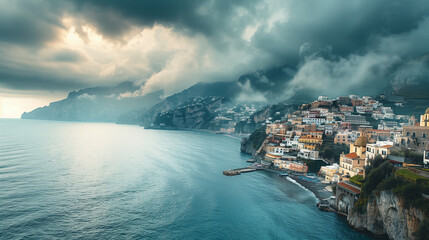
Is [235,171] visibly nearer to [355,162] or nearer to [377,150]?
[355,162]

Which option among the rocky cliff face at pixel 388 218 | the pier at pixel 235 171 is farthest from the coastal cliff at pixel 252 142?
the rocky cliff face at pixel 388 218

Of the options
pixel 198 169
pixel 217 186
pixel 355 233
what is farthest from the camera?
pixel 198 169

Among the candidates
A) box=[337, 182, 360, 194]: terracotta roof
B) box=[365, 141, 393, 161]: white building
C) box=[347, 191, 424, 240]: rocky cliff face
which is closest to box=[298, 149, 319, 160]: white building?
box=[365, 141, 393, 161]: white building

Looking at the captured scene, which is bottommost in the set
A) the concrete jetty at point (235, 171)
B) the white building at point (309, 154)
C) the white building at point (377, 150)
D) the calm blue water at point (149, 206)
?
the calm blue water at point (149, 206)

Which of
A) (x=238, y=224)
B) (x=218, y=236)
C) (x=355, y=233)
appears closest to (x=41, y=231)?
(x=218, y=236)

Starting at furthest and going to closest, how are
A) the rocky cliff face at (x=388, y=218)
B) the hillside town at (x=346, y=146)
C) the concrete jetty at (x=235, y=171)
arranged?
the concrete jetty at (x=235, y=171), the hillside town at (x=346, y=146), the rocky cliff face at (x=388, y=218)

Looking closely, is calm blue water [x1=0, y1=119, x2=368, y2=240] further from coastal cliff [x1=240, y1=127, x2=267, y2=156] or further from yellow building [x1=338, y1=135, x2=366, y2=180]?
coastal cliff [x1=240, y1=127, x2=267, y2=156]

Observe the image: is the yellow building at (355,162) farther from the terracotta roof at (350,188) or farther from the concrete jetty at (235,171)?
the concrete jetty at (235,171)

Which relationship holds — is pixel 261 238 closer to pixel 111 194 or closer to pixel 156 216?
pixel 156 216
